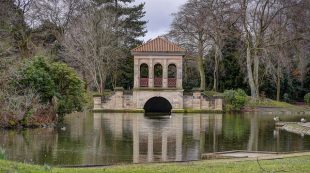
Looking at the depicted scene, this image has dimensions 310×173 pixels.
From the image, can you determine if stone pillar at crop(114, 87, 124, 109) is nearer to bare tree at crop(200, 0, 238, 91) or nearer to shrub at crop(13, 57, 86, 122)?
bare tree at crop(200, 0, 238, 91)

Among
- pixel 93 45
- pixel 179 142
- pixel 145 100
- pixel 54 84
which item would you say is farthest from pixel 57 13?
pixel 179 142

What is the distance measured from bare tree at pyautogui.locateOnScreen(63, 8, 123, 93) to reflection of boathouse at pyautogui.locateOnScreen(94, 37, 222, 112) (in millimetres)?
6733

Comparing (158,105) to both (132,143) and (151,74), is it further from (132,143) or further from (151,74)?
(132,143)

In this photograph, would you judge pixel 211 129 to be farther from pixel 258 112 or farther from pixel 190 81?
pixel 190 81

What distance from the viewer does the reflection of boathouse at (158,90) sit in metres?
51.6

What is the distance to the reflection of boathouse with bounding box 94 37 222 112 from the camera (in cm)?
5156

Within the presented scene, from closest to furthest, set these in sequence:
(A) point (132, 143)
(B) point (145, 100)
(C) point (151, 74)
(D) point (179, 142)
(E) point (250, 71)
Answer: (A) point (132, 143) < (D) point (179, 142) < (B) point (145, 100) < (C) point (151, 74) < (E) point (250, 71)

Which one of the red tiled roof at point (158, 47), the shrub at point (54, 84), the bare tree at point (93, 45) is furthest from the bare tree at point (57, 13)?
the shrub at point (54, 84)

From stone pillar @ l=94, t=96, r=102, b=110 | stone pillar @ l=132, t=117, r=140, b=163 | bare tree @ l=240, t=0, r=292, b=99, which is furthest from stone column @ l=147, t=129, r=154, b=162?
bare tree @ l=240, t=0, r=292, b=99

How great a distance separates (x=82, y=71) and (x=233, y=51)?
1771cm

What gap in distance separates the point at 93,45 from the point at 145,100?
10.3 metres

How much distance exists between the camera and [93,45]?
192 ft

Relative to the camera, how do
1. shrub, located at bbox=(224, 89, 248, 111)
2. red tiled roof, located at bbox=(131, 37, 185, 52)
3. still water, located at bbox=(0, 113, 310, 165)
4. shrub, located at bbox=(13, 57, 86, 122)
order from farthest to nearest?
shrub, located at bbox=(224, 89, 248, 111), red tiled roof, located at bbox=(131, 37, 185, 52), shrub, located at bbox=(13, 57, 86, 122), still water, located at bbox=(0, 113, 310, 165)

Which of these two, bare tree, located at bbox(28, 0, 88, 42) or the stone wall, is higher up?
bare tree, located at bbox(28, 0, 88, 42)
